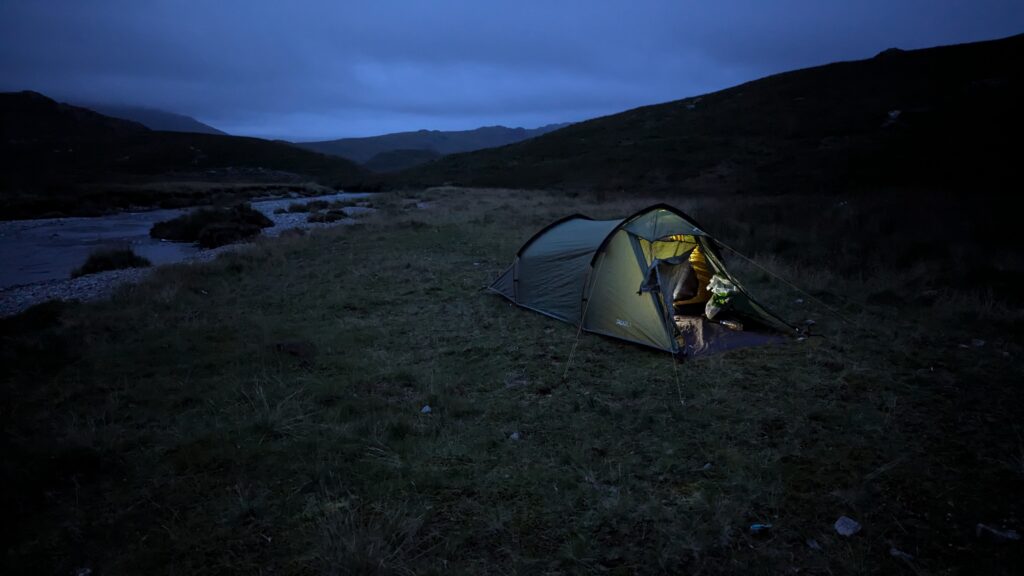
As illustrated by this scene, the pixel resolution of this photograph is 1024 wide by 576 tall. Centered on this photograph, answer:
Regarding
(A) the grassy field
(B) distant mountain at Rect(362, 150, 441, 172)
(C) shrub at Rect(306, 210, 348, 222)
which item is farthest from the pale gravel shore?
(B) distant mountain at Rect(362, 150, 441, 172)

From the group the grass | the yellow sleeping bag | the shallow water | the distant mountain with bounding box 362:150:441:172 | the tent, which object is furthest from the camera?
the distant mountain with bounding box 362:150:441:172

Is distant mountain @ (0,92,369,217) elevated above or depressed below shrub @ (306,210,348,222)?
above

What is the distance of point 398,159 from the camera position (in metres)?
156


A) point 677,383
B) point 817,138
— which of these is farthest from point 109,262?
point 817,138

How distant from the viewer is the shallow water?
16203mm

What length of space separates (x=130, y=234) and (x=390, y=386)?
25727 mm

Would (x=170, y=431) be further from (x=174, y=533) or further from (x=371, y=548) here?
(x=371, y=548)

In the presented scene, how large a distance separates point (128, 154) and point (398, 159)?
270 feet

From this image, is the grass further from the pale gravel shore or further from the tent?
the tent

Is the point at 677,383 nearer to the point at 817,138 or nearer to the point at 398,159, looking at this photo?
the point at 817,138

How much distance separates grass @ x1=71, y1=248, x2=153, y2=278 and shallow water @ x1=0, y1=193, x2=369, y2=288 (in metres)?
0.49

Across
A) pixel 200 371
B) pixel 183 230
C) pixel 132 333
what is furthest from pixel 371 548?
pixel 183 230

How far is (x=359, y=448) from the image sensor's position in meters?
4.72

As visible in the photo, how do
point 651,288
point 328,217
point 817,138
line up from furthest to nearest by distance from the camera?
point 817,138 < point 328,217 < point 651,288
